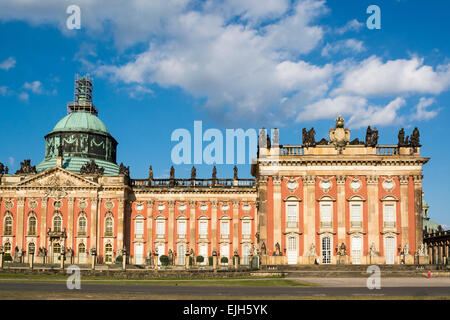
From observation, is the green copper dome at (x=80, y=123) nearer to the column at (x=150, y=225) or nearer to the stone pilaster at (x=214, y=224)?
the column at (x=150, y=225)

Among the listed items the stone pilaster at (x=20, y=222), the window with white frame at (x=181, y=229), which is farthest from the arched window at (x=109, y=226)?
the stone pilaster at (x=20, y=222)

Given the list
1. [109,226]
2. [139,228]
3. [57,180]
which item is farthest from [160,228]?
[57,180]

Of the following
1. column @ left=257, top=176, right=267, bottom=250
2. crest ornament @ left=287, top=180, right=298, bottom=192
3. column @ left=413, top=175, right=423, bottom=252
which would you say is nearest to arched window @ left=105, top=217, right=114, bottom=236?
column @ left=257, top=176, right=267, bottom=250

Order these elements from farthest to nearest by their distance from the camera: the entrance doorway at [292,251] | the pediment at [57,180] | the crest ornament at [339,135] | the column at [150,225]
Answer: the column at [150,225] < the pediment at [57,180] < the crest ornament at [339,135] < the entrance doorway at [292,251]

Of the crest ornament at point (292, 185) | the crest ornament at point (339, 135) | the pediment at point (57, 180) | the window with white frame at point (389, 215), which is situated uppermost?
the crest ornament at point (339, 135)

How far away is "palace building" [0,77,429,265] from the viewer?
183ft

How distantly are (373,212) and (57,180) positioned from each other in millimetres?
37003

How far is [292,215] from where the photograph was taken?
56156 millimetres

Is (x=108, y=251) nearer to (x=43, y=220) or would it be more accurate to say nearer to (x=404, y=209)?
(x=43, y=220)

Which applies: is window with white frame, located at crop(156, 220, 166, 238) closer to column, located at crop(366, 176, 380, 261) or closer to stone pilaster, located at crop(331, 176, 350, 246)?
stone pilaster, located at crop(331, 176, 350, 246)

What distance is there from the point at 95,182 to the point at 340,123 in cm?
3003

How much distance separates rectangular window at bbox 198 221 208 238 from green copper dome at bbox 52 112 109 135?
20798mm

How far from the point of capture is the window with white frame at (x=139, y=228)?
6919 cm

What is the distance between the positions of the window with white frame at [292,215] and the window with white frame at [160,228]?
1950 centimetres
